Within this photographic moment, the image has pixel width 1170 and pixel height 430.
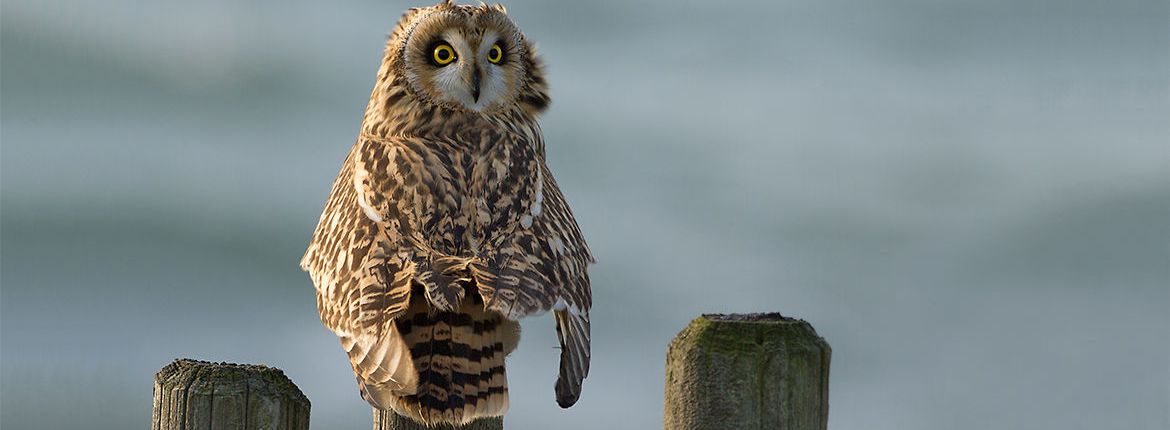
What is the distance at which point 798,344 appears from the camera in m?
3.99

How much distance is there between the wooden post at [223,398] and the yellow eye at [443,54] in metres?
2.26

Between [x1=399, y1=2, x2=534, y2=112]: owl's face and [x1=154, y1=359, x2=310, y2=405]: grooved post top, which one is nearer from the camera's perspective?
[x1=154, y1=359, x2=310, y2=405]: grooved post top

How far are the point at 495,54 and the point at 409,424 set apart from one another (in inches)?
87.8

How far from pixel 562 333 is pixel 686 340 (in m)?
0.87

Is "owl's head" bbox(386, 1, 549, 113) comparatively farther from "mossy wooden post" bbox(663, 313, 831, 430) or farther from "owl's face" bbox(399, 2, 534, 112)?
"mossy wooden post" bbox(663, 313, 831, 430)

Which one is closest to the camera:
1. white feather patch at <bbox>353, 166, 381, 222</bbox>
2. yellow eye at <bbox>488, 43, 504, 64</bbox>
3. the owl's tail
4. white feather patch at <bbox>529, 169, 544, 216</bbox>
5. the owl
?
the owl's tail

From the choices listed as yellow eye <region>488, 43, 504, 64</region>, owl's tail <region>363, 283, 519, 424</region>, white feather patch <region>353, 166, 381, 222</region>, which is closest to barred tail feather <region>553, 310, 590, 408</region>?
owl's tail <region>363, 283, 519, 424</region>

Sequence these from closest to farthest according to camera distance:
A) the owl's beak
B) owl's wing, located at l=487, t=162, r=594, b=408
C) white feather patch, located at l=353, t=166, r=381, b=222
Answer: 1. owl's wing, located at l=487, t=162, r=594, b=408
2. white feather patch, located at l=353, t=166, r=381, b=222
3. the owl's beak

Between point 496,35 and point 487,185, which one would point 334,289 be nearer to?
point 487,185

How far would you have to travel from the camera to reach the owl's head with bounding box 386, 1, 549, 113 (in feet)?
19.1

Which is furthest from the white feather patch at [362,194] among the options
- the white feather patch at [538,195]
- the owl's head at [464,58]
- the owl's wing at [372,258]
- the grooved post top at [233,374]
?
the grooved post top at [233,374]

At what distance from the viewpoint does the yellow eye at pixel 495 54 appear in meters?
5.96

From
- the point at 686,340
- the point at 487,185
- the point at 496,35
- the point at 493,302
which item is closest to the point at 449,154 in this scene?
the point at 487,185

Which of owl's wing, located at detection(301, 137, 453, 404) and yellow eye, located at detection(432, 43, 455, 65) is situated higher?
yellow eye, located at detection(432, 43, 455, 65)
